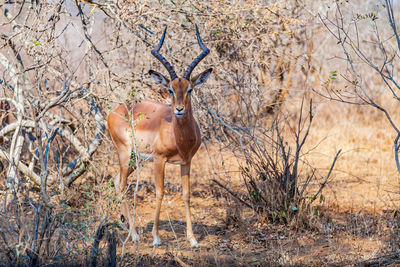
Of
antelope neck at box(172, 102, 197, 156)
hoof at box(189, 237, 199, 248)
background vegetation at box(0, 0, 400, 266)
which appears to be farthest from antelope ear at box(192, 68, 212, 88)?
hoof at box(189, 237, 199, 248)

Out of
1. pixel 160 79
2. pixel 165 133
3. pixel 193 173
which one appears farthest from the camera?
pixel 193 173

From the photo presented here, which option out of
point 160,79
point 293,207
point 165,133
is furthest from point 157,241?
point 160,79

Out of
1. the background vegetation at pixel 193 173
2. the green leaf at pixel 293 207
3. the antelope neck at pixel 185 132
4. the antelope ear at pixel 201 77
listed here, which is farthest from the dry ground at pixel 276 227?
the antelope ear at pixel 201 77

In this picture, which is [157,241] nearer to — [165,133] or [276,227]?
[165,133]

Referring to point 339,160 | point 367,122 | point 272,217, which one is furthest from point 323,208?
point 367,122

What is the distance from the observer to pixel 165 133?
565 centimetres

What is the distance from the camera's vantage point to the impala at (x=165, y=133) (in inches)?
206

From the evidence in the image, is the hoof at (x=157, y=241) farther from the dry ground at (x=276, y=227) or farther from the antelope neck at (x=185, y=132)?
the antelope neck at (x=185, y=132)

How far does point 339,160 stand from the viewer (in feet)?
31.0

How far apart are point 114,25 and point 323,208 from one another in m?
3.60

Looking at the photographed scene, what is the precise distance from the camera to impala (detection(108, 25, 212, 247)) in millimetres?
5238

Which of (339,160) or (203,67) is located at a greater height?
(203,67)

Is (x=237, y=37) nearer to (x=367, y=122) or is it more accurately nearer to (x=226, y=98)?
(x=226, y=98)

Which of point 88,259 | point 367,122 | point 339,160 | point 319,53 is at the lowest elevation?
point 88,259
